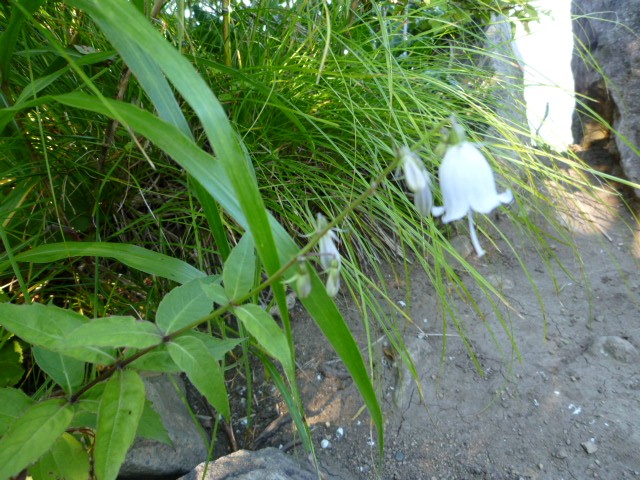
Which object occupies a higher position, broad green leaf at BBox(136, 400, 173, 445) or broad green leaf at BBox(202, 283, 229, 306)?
broad green leaf at BBox(202, 283, 229, 306)

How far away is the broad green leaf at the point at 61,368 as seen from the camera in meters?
0.79

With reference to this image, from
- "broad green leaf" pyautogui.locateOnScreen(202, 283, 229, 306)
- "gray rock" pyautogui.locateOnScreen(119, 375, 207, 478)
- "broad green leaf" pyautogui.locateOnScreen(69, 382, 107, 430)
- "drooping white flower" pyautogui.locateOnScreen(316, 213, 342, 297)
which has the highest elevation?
"drooping white flower" pyautogui.locateOnScreen(316, 213, 342, 297)

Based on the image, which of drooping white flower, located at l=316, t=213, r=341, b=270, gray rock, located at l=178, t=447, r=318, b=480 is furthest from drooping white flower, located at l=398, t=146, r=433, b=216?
gray rock, located at l=178, t=447, r=318, b=480

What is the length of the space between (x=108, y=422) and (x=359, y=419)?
2.90 ft

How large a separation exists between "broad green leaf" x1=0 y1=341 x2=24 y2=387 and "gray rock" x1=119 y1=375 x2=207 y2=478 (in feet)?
0.94

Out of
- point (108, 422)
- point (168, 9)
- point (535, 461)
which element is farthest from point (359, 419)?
point (168, 9)

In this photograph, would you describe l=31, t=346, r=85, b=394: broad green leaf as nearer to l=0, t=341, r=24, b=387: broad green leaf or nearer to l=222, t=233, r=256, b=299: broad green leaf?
l=222, t=233, r=256, b=299: broad green leaf

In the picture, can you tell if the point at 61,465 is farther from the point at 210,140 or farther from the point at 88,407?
the point at 210,140

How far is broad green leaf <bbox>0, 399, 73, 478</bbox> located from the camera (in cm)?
63

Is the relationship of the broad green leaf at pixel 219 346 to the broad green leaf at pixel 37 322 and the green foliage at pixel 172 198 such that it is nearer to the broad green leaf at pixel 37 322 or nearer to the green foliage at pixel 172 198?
the green foliage at pixel 172 198

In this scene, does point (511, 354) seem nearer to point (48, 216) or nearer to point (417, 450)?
point (417, 450)

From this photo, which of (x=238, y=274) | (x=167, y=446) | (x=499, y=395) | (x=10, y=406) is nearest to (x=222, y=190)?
(x=238, y=274)

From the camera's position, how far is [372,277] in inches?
70.9

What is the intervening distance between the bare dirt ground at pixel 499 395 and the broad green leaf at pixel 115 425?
2.30 ft
